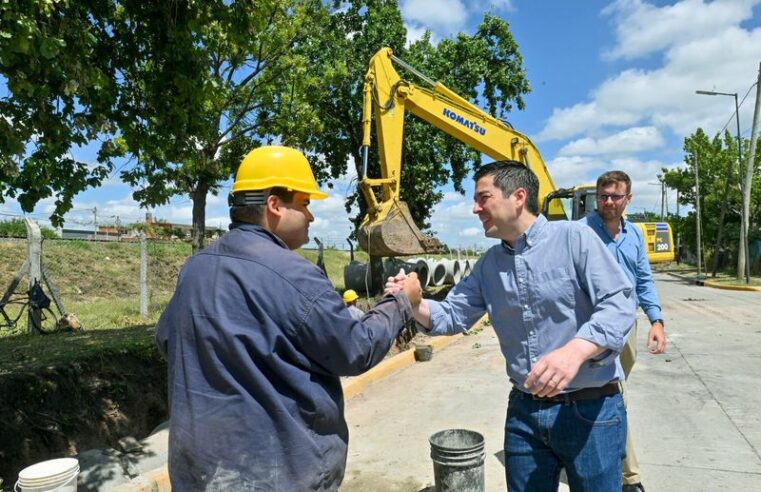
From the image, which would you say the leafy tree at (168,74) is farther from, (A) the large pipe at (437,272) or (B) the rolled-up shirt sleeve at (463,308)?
(A) the large pipe at (437,272)

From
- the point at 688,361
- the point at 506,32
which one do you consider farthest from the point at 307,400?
the point at 506,32

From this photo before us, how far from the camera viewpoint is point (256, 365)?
1708mm

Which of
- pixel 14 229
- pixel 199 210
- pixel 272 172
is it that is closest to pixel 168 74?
pixel 272 172

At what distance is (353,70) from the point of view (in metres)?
19.2

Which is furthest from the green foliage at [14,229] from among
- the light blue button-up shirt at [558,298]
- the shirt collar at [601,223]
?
the light blue button-up shirt at [558,298]

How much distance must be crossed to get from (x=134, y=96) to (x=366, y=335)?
4.65 metres

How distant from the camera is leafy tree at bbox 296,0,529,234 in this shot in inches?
770

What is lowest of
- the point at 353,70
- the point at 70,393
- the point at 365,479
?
the point at 365,479

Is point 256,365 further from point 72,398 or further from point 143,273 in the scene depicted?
point 143,273

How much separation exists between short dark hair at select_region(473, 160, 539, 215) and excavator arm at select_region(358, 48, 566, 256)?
675 cm

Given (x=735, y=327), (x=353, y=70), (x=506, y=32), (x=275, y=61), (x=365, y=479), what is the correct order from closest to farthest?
(x=365, y=479) → (x=735, y=327) → (x=275, y=61) → (x=353, y=70) → (x=506, y=32)

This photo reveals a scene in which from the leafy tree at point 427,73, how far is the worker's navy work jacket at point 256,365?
682 inches

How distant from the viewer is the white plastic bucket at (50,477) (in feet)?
9.50

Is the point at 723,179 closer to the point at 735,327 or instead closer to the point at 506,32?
the point at 506,32
